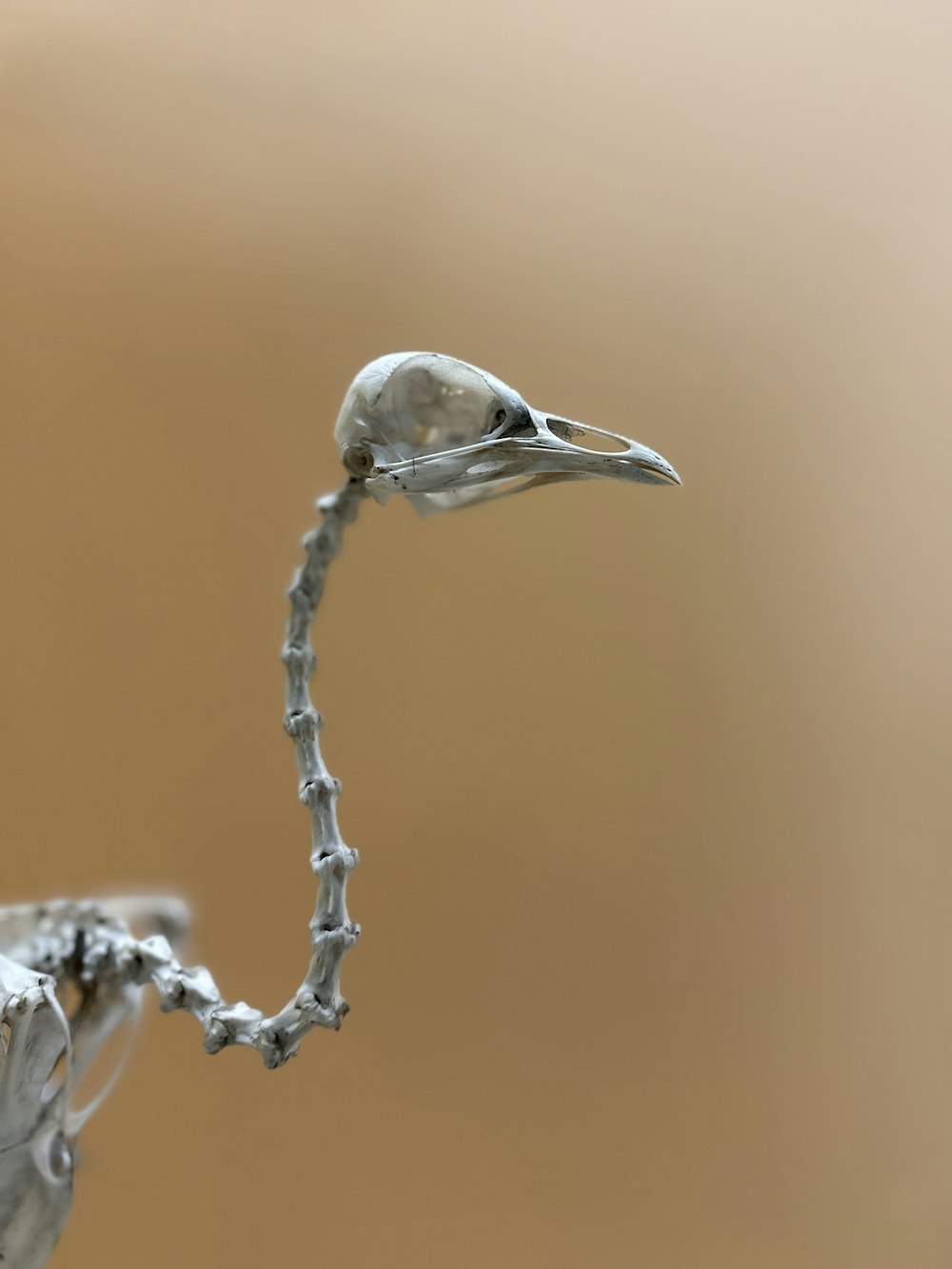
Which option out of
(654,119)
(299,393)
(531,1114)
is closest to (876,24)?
(654,119)

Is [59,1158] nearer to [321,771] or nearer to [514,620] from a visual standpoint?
[321,771]

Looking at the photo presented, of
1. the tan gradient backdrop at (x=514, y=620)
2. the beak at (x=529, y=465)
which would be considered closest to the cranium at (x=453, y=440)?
the beak at (x=529, y=465)

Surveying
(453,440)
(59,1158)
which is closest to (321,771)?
(453,440)

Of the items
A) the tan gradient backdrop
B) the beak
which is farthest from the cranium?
the tan gradient backdrop

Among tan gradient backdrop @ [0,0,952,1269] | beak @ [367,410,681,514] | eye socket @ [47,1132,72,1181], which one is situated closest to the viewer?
beak @ [367,410,681,514]

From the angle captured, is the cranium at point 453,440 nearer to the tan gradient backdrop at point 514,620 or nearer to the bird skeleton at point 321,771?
the bird skeleton at point 321,771

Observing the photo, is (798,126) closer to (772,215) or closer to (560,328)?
(772,215)

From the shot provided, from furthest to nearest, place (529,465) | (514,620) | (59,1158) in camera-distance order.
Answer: (514,620) → (59,1158) → (529,465)

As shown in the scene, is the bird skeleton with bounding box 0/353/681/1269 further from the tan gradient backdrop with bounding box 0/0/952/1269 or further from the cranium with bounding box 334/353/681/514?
the tan gradient backdrop with bounding box 0/0/952/1269
